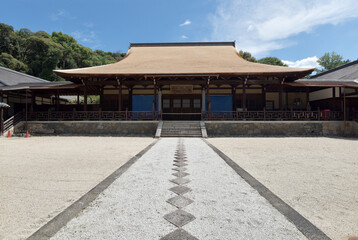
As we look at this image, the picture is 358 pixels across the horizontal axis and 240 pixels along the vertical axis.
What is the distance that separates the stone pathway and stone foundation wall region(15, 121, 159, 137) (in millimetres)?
7393

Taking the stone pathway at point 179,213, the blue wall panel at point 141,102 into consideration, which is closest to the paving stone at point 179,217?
the stone pathway at point 179,213

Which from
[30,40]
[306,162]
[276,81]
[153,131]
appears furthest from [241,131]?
[30,40]

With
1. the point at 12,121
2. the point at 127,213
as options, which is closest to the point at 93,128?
the point at 12,121

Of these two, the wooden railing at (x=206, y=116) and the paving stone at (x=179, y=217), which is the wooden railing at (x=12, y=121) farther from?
the paving stone at (x=179, y=217)

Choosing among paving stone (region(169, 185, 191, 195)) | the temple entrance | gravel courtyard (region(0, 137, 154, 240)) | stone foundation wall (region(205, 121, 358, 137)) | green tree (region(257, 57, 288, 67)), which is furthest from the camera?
green tree (region(257, 57, 288, 67))

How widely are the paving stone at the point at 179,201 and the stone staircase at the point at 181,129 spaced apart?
693 centimetres

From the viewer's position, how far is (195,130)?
9633 millimetres

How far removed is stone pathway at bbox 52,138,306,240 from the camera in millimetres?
1412

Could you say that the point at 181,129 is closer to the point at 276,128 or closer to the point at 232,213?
the point at 276,128

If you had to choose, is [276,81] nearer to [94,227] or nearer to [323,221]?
[323,221]

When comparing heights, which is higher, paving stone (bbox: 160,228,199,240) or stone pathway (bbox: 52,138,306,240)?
paving stone (bbox: 160,228,199,240)

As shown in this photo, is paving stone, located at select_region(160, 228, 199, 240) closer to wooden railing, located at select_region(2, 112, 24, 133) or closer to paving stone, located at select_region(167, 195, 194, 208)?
paving stone, located at select_region(167, 195, 194, 208)

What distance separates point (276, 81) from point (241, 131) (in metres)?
4.20

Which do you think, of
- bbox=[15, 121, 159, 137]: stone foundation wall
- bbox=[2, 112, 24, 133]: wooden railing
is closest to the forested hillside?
bbox=[2, 112, 24, 133]: wooden railing
